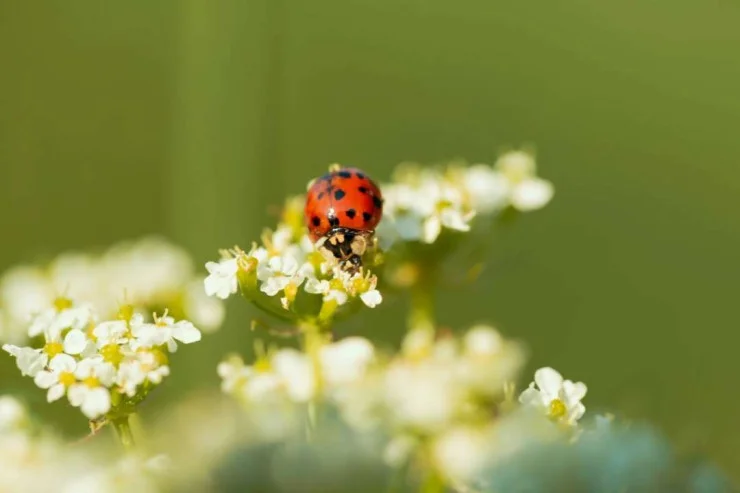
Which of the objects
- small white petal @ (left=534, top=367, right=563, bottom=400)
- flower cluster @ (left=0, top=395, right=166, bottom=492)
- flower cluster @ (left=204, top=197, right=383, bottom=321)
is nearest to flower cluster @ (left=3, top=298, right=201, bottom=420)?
flower cluster @ (left=0, top=395, right=166, bottom=492)

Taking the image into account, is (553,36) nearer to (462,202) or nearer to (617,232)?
(617,232)

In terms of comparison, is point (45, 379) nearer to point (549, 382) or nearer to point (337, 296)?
point (337, 296)

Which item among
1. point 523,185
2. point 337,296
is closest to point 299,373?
point 337,296

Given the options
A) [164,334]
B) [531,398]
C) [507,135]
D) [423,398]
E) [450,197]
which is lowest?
[423,398]

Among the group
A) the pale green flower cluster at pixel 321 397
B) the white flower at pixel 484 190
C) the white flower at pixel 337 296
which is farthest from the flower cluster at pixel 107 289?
the white flower at pixel 484 190

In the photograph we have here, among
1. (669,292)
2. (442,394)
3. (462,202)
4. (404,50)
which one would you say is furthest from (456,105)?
(442,394)
